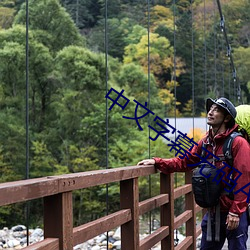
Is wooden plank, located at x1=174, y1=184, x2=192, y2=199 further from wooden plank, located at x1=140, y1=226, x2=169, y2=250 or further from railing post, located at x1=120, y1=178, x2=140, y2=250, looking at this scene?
railing post, located at x1=120, y1=178, x2=140, y2=250

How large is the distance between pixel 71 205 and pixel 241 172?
681 millimetres

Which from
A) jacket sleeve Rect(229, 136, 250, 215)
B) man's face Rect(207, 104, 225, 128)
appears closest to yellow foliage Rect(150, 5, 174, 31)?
man's face Rect(207, 104, 225, 128)

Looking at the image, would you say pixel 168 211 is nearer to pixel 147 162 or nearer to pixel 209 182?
pixel 147 162

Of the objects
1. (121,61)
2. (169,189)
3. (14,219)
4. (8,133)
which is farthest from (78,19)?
(169,189)

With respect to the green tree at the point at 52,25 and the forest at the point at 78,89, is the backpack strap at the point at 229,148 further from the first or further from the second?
the green tree at the point at 52,25

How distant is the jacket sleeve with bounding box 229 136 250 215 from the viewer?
194 centimetres

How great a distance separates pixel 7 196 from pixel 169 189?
1.51 meters

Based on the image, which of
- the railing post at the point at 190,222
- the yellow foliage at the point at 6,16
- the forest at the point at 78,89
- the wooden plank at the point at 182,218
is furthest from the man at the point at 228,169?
the yellow foliage at the point at 6,16

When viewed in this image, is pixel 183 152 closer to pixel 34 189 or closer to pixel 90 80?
pixel 34 189

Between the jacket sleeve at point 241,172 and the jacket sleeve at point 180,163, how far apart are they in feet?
0.70

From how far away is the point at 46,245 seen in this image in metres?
1.34

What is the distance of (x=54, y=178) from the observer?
1.40 m

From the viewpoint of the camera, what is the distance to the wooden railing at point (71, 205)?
4.22 ft

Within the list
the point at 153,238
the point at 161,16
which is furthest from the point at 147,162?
the point at 161,16
